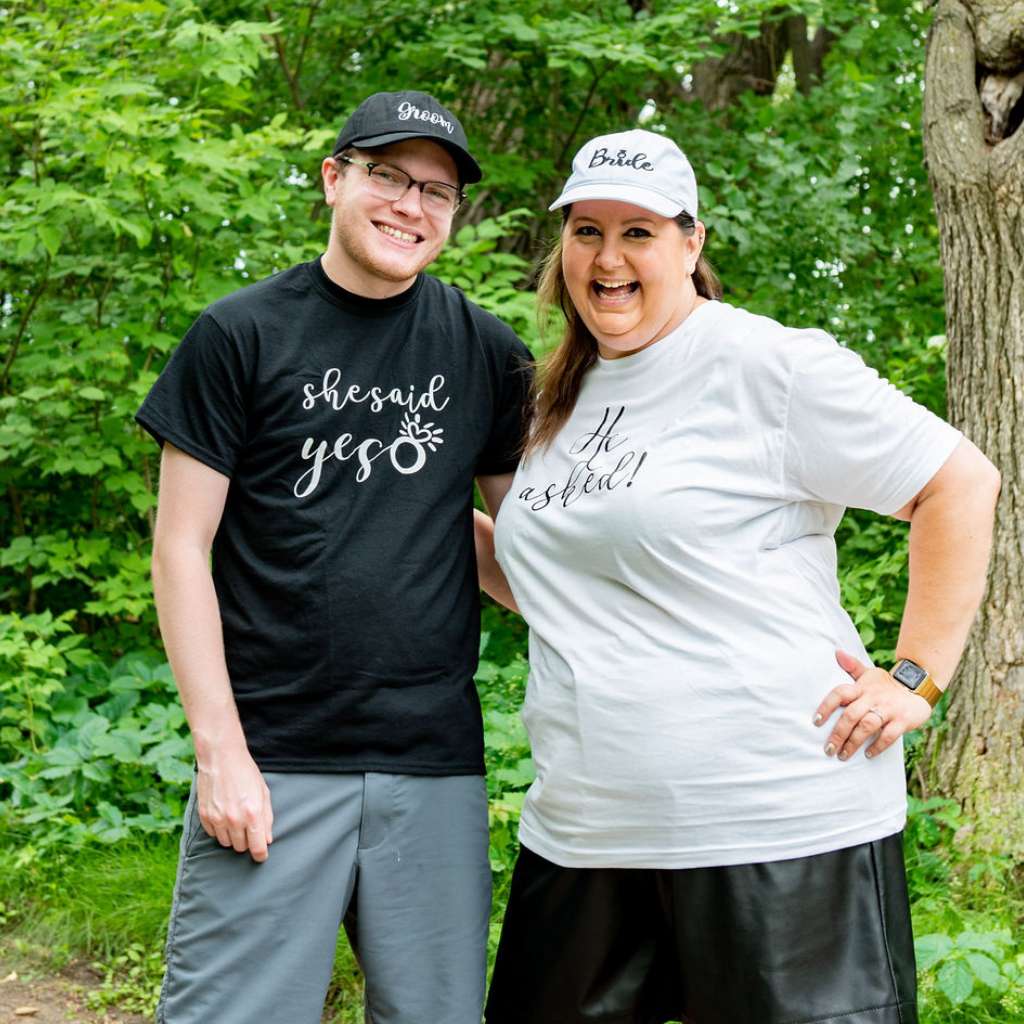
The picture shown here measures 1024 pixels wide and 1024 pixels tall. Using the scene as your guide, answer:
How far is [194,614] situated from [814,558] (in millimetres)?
1172

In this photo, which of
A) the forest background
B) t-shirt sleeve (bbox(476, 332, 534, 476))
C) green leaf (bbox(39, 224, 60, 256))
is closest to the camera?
t-shirt sleeve (bbox(476, 332, 534, 476))

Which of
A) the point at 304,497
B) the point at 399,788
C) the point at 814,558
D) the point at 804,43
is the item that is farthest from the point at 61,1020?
the point at 804,43

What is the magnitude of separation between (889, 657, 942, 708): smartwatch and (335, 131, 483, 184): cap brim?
1.30 m

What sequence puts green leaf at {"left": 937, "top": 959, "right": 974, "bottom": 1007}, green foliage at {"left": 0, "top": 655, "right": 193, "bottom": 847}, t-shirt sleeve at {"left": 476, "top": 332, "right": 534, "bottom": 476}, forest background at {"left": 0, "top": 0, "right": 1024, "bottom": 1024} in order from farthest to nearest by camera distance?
green foliage at {"left": 0, "top": 655, "right": 193, "bottom": 847}
forest background at {"left": 0, "top": 0, "right": 1024, "bottom": 1024}
green leaf at {"left": 937, "top": 959, "right": 974, "bottom": 1007}
t-shirt sleeve at {"left": 476, "top": 332, "right": 534, "bottom": 476}

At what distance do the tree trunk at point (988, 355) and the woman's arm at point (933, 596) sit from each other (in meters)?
1.75

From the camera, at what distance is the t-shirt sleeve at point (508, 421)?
271 cm

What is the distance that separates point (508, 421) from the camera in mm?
Answer: 2719

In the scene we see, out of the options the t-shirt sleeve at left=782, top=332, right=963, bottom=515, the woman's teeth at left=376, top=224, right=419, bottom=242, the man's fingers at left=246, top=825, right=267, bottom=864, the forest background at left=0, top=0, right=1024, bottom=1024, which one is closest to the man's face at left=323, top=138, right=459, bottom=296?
the woman's teeth at left=376, top=224, right=419, bottom=242

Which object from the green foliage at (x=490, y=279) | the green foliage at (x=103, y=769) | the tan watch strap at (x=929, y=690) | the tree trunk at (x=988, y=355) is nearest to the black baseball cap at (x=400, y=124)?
the tan watch strap at (x=929, y=690)

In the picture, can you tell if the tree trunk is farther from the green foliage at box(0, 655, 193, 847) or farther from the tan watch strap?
the green foliage at box(0, 655, 193, 847)

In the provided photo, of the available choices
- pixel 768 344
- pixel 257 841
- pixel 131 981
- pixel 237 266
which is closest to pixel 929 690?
pixel 768 344

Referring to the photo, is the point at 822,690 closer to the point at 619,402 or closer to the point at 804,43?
the point at 619,402

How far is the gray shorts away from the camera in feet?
7.89

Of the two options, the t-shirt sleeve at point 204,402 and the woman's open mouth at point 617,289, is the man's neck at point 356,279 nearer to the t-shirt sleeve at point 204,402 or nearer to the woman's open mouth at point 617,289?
the t-shirt sleeve at point 204,402
